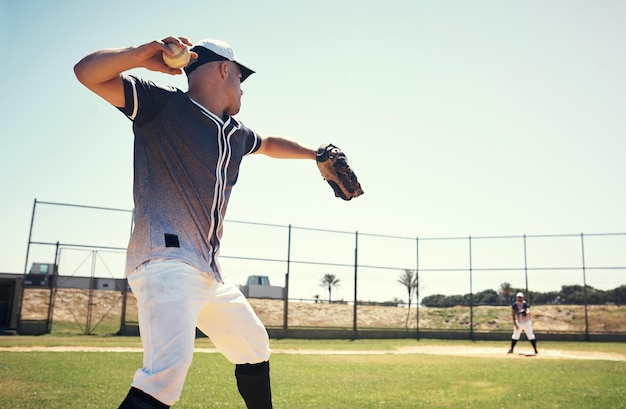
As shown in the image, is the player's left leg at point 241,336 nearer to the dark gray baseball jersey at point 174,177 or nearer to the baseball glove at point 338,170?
the dark gray baseball jersey at point 174,177

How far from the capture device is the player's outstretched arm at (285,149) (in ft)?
12.5

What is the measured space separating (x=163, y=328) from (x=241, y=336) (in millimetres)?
778

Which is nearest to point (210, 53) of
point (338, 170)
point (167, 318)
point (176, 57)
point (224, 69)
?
point (224, 69)

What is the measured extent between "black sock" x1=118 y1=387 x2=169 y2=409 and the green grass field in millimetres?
4090

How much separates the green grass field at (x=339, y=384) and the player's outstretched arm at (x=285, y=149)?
3692 mm

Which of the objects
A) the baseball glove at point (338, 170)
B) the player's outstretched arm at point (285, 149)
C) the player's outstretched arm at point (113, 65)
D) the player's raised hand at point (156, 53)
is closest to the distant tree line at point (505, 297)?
the baseball glove at point (338, 170)

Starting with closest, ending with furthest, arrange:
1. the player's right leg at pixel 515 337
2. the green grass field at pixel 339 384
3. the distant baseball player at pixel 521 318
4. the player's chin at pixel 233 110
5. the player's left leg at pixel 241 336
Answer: the player's left leg at pixel 241 336 < the player's chin at pixel 233 110 < the green grass field at pixel 339 384 < the player's right leg at pixel 515 337 < the distant baseball player at pixel 521 318

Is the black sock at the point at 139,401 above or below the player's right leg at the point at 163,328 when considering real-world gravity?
below

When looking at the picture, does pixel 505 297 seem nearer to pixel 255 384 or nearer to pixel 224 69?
pixel 255 384

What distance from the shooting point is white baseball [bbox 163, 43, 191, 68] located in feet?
8.26

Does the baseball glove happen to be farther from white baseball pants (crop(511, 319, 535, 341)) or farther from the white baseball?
white baseball pants (crop(511, 319, 535, 341))

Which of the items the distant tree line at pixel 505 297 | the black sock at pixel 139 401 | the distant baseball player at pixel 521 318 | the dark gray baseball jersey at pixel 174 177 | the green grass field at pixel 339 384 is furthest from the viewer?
the distant tree line at pixel 505 297

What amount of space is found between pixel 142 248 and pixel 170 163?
0.50 m

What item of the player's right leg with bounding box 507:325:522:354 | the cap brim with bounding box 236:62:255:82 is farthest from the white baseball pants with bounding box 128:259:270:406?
the player's right leg with bounding box 507:325:522:354
